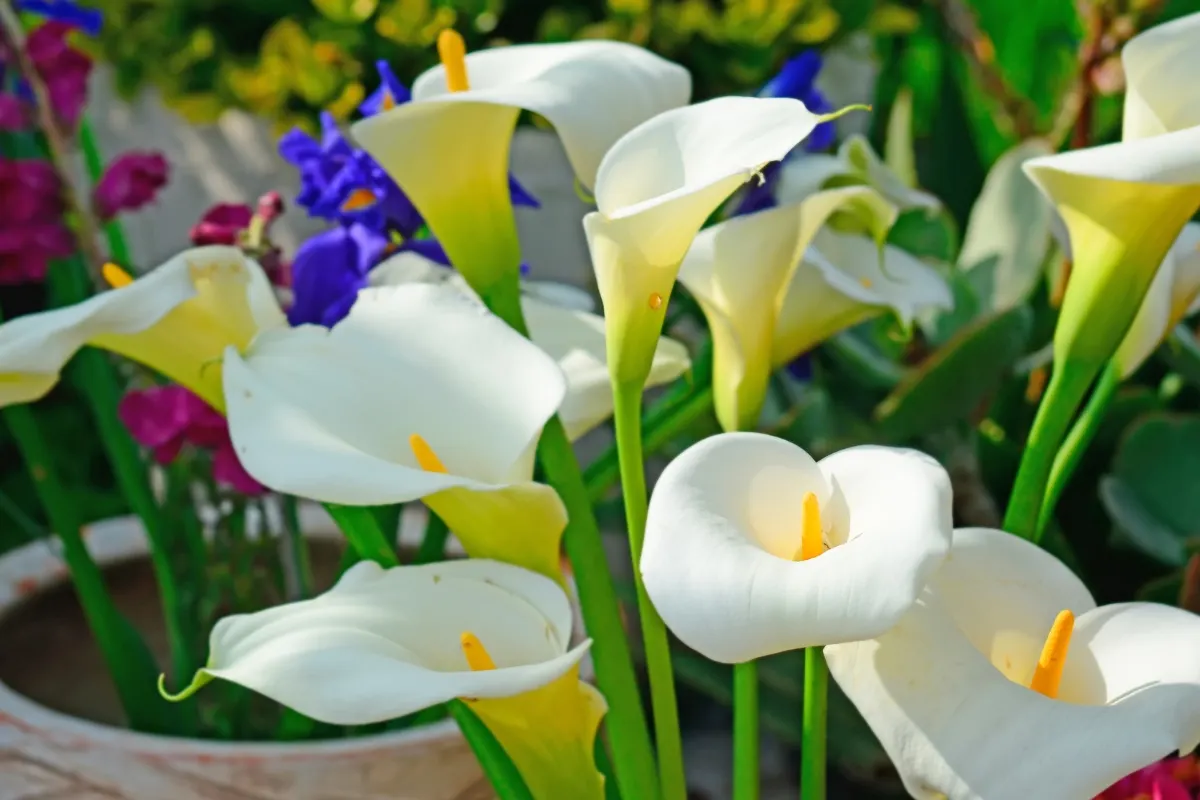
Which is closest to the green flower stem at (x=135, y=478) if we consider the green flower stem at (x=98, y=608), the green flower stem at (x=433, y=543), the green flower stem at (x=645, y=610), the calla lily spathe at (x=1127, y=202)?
the green flower stem at (x=98, y=608)

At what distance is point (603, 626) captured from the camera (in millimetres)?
294

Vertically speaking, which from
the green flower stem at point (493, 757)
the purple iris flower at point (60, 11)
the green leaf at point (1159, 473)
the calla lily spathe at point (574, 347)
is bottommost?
the green leaf at point (1159, 473)

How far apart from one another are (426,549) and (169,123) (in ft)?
1.70

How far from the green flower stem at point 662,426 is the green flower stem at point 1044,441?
97mm

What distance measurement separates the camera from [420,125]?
0.89 feet

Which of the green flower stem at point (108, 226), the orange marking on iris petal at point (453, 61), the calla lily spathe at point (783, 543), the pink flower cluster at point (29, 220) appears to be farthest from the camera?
the green flower stem at point (108, 226)

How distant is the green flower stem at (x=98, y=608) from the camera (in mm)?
428

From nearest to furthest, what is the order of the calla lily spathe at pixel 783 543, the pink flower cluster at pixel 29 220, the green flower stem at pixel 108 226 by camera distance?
the calla lily spathe at pixel 783 543 → the pink flower cluster at pixel 29 220 → the green flower stem at pixel 108 226

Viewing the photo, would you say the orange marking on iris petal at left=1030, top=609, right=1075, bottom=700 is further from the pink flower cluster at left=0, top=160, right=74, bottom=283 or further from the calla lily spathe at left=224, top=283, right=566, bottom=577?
the pink flower cluster at left=0, top=160, right=74, bottom=283

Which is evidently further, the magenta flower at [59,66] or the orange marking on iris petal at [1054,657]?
the magenta flower at [59,66]

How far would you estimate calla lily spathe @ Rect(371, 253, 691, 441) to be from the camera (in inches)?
12.2

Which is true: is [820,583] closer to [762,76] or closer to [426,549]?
[426,549]

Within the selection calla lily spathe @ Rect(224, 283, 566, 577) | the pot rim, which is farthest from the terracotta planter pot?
calla lily spathe @ Rect(224, 283, 566, 577)

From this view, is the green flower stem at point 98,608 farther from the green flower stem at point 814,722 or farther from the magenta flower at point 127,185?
the green flower stem at point 814,722
